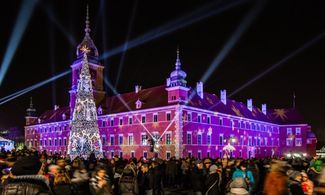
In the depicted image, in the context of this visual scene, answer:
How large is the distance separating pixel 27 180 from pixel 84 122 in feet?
86.3

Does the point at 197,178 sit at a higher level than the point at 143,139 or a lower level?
lower

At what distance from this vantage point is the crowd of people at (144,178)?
158 inches

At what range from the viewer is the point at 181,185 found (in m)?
17.2

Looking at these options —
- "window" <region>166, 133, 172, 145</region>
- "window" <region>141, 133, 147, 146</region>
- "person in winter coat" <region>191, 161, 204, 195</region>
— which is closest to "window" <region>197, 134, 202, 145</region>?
"window" <region>166, 133, 172, 145</region>

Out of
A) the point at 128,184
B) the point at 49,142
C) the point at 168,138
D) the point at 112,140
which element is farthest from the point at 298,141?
the point at 128,184

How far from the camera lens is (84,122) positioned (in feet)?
97.5

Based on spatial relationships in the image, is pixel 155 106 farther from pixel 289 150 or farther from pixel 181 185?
pixel 289 150

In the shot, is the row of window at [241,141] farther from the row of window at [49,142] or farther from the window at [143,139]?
the row of window at [49,142]

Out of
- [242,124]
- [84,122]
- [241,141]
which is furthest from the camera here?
[242,124]

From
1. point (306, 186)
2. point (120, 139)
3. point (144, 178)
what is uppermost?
point (306, 186)

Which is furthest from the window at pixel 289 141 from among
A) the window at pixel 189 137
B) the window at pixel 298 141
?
the window at pixel 189 137

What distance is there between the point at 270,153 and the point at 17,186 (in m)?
68.5

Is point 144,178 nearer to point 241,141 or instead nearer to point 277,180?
point 277,180

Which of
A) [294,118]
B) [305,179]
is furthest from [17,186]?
[294,118]
